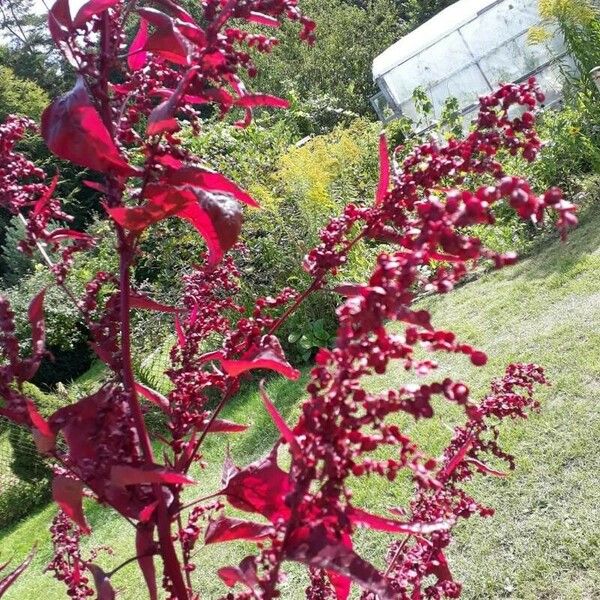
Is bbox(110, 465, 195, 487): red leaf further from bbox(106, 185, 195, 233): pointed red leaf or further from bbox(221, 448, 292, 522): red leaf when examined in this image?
bbox(106, 185, 195, 233): pointed red leaf

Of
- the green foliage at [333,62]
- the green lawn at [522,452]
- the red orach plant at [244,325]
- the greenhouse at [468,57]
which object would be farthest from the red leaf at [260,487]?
the green foliage at [333,62]

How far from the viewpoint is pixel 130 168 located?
0.73 metres

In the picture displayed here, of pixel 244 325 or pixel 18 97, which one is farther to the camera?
pixel 18 97

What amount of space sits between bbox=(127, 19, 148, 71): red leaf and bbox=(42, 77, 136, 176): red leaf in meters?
0.25

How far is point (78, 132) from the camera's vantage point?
2.22ft

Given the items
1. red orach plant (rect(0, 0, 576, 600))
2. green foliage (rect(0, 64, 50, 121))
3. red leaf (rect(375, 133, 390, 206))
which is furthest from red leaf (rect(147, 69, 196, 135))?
green foliage (rect(0, 64, 50, 121))

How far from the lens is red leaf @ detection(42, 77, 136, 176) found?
2.22ft

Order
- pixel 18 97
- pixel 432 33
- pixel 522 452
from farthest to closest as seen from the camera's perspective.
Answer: pixel 18 97 → pixel 432 33 → pixel 522 452

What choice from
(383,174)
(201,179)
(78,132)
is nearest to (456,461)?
(383,174)

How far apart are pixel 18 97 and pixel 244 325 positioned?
24601mm

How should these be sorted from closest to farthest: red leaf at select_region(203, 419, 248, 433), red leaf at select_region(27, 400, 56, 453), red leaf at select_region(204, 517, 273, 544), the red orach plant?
1. the red orach plant
2. red leaf at select_region(27, 400, 56, 453)
3. red leaf at select_region(204, 517, 273, 544)
4. red leaf at select_region(203, 419, 248, 433)

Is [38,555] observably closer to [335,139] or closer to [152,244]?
[152,244]

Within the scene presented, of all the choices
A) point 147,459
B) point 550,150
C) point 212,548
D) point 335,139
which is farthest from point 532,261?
point 147,459

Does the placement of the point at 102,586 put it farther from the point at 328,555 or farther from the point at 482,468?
the point at 482,468
